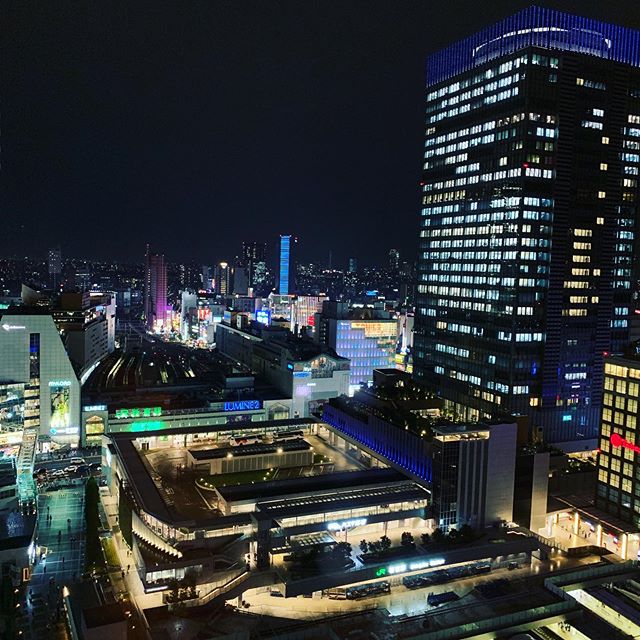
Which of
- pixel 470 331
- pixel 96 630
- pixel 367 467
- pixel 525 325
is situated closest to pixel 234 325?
pixel 470 331

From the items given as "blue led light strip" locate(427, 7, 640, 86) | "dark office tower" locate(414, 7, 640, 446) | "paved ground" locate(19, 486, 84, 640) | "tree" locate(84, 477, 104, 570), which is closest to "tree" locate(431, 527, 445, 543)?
"tree" locate(84, 477, 104, 570)

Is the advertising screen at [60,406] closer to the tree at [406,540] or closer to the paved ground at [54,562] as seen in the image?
the paved ground at [54,562]

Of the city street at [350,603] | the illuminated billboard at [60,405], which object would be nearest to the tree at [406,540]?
the city street at [350,603]

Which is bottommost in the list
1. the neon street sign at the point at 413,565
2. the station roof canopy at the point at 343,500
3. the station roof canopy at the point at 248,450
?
the neon street sign at the point at 413,565

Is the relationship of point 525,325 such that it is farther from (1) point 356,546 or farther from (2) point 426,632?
(2) point 426,632

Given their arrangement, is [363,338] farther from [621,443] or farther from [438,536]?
[438,536]

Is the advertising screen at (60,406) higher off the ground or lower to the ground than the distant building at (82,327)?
lower

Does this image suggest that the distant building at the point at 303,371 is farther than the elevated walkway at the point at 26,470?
Yes

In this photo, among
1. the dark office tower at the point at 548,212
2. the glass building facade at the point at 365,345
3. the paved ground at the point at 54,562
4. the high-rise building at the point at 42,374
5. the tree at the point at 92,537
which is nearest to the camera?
the paved ground at the point at 54,562
